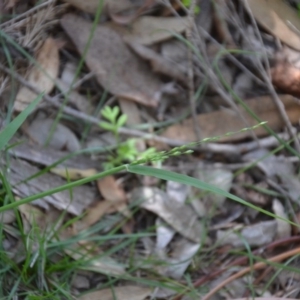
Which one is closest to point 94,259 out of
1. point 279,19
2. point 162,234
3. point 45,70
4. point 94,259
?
point 94,259

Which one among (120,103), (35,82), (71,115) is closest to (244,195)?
(120,103)

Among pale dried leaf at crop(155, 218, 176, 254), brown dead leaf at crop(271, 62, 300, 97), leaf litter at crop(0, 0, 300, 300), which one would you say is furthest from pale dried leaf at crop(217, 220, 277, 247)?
brown dead leaf at crop(271, 62, 300, 97)

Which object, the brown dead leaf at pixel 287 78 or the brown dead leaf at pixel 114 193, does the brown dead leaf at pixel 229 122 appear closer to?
the brown dead leaf at pixel 287 78

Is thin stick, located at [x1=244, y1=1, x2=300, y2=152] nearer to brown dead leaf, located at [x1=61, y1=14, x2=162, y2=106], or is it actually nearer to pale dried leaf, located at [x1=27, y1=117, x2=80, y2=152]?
brown dead leaf, located at [x1=61, y1=14, x2=162, y2=106]

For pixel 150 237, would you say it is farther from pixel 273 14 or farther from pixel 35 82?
pixel 273 14

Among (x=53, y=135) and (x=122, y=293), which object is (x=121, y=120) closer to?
(x=53, y=135)

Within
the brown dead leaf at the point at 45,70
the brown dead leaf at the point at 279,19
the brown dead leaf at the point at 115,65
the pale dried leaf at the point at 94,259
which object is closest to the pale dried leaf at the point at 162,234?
the pale dried leaf at the point at 94,259
